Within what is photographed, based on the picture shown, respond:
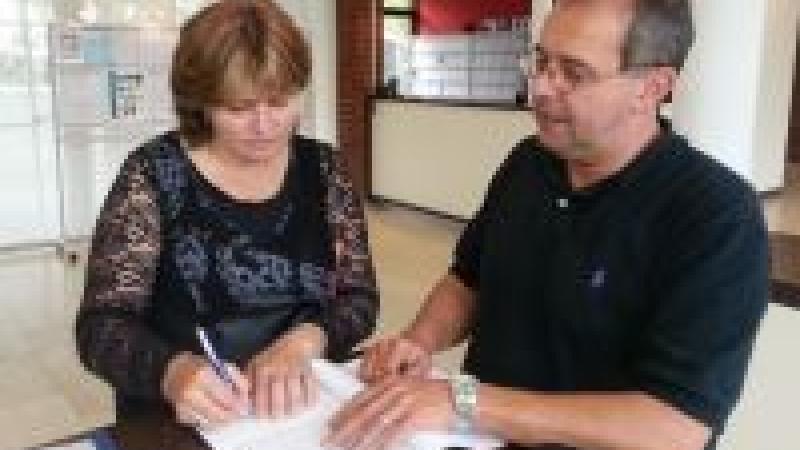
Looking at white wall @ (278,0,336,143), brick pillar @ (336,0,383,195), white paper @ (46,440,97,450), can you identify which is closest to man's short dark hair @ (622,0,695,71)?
white paper @ (46,440,97,450)

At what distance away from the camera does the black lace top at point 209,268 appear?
3.87 ft

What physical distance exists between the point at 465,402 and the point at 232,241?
458mm

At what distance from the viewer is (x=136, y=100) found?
209 inches

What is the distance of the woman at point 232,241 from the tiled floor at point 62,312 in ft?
1.32

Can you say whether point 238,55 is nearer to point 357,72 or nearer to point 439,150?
point 439,150

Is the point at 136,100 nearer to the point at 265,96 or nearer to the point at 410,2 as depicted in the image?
the point at 410,2

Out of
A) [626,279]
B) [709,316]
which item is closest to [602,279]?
[626,279]

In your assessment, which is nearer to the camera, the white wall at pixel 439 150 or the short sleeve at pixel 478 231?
the short sleeve at pixel 478 231

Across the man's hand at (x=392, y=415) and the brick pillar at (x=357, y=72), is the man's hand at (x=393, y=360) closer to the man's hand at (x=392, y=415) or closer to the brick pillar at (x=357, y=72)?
the man's hand at (x=392, y=415)

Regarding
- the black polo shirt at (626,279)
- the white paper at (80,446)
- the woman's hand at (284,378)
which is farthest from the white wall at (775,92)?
the white paper at (80,446)

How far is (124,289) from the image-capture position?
3.94ft

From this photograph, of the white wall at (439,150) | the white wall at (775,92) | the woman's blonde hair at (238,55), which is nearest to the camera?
the woman's blonde hair at (238,55)

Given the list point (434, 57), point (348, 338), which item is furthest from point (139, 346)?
point (434, 57)

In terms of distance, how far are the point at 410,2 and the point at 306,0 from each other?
0.79 meters
